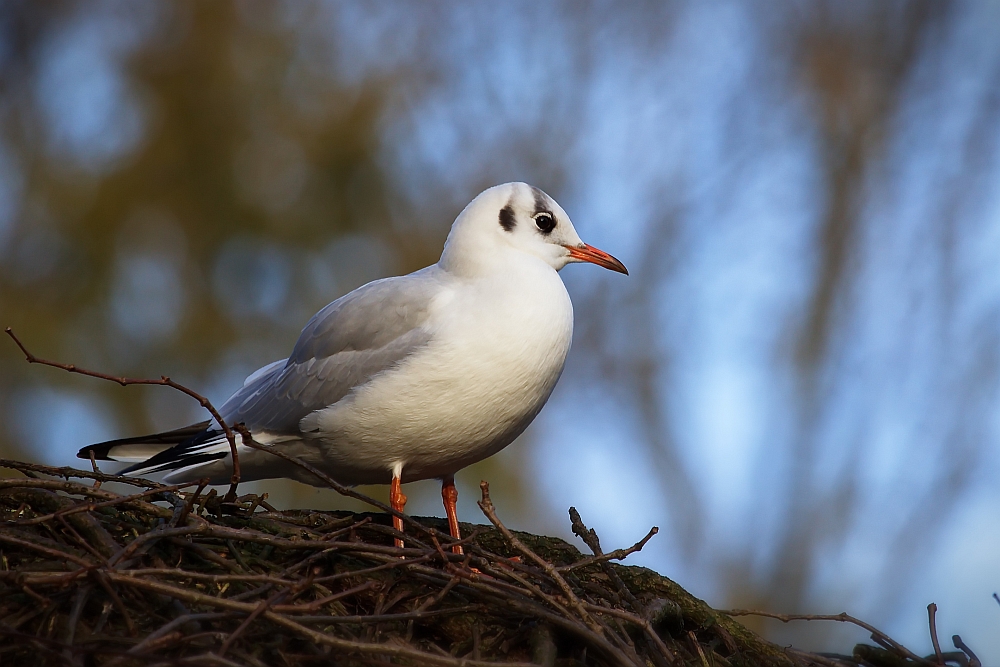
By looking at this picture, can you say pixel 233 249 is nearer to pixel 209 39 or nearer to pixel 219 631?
pixel 209 39

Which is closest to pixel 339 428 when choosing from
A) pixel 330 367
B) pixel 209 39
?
pixel 330 367

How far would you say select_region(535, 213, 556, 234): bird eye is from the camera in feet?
12.4

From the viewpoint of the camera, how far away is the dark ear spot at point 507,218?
372 centimetres

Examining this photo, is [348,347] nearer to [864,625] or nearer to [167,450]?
[167,450]

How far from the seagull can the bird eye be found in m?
0.02

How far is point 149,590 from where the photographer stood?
2072 millimetres

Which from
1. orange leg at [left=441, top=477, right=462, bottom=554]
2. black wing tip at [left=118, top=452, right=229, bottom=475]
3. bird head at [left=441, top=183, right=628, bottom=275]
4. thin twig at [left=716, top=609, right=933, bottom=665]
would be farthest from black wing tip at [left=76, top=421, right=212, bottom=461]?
thin twig at [left=716, top=609, right=933, bottom=665]

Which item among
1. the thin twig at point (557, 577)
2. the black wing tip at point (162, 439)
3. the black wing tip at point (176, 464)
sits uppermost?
the black wing tip at point (162, 439)

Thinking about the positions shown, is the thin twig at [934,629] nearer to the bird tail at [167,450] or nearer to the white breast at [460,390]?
the white breast at [460,390]

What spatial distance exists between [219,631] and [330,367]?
146 centimetres

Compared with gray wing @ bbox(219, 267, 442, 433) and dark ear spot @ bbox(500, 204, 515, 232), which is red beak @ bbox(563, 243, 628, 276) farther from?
gray wing @ bbox(219, 267, 442, 433)

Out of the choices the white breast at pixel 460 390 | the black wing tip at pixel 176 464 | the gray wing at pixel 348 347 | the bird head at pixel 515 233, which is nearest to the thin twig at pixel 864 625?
the white breast at pixel 460 390

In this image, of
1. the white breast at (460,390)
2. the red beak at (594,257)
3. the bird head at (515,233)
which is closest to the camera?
the white breast at (460,390)

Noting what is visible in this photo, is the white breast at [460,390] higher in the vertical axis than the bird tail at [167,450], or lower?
higher
